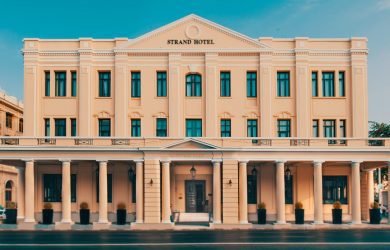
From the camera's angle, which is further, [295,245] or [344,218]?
[344,218]

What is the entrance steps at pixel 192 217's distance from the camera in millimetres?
43500

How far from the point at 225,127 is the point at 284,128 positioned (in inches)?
186

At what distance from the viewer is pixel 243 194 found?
3934 centimetres

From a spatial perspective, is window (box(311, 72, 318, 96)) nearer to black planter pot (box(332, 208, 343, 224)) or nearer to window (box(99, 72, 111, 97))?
black planter pot (box(332, 208, 343, 224))

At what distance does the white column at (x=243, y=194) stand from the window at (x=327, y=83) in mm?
10550

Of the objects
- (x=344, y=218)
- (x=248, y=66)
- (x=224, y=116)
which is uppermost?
(x=248, y=66)

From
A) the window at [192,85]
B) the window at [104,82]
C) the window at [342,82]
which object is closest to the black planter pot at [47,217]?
the window at [104,82]

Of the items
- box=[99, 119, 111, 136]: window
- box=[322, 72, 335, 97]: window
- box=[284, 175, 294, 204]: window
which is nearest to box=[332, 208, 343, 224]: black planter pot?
box=[284, 175, 294, 204]: window

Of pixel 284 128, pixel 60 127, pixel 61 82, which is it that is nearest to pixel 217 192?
pixel 284 128

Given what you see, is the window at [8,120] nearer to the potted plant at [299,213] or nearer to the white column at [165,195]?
the white column at [165,195]

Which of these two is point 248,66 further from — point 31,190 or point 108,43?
point 31,190

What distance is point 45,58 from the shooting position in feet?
147

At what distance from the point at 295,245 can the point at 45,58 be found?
26.9 meters

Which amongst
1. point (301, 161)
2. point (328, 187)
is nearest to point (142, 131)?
point (301, 161)
